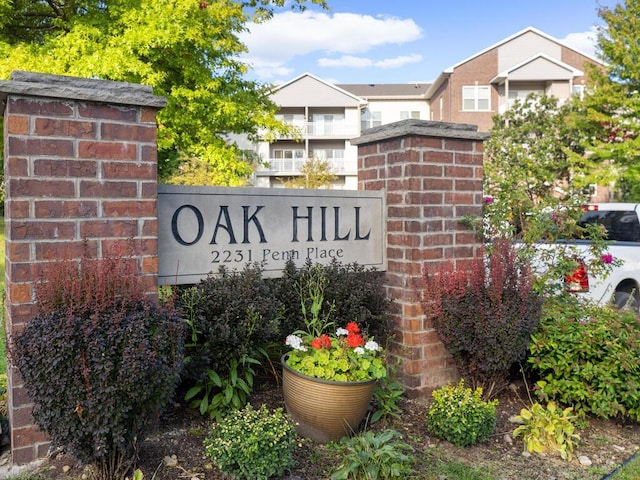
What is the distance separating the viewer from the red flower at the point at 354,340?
3.01m

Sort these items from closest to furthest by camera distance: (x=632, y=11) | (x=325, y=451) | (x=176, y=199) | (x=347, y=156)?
(x=325, y=451), (x=176, y=199), (x=632, y=11), (x=347, y=156)

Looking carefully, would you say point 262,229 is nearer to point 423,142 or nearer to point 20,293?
point 423,142

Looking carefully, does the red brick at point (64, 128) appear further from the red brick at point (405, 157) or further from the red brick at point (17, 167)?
the red brick at point (405, 157)

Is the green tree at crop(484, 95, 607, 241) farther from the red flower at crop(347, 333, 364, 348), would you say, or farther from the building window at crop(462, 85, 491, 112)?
the red flower at crop(347, 333, 364, 348)

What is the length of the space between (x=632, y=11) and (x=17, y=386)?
15047 mm

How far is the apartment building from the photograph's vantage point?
2661cm

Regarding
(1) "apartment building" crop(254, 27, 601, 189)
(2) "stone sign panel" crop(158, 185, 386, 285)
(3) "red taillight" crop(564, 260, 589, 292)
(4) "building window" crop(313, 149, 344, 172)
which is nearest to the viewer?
(2) "stone sign panel" crop(158, 185, 386, 285)

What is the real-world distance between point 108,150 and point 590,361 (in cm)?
332

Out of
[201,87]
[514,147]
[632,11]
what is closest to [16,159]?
[201,87]

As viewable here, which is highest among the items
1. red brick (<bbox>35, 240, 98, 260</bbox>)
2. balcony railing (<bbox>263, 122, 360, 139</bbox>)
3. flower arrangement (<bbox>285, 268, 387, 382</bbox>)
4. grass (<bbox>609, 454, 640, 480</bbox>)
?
balcony railing (<bbox>263, 122, 360, 139</bbox>)

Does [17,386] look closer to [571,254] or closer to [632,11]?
[571,254]

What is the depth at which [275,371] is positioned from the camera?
3.75 m

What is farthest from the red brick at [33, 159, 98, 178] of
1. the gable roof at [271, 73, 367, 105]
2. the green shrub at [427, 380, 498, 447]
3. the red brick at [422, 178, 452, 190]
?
the gable roof at [271, 73, 367, 105]

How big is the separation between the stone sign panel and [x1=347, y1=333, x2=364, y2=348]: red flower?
865 mm
